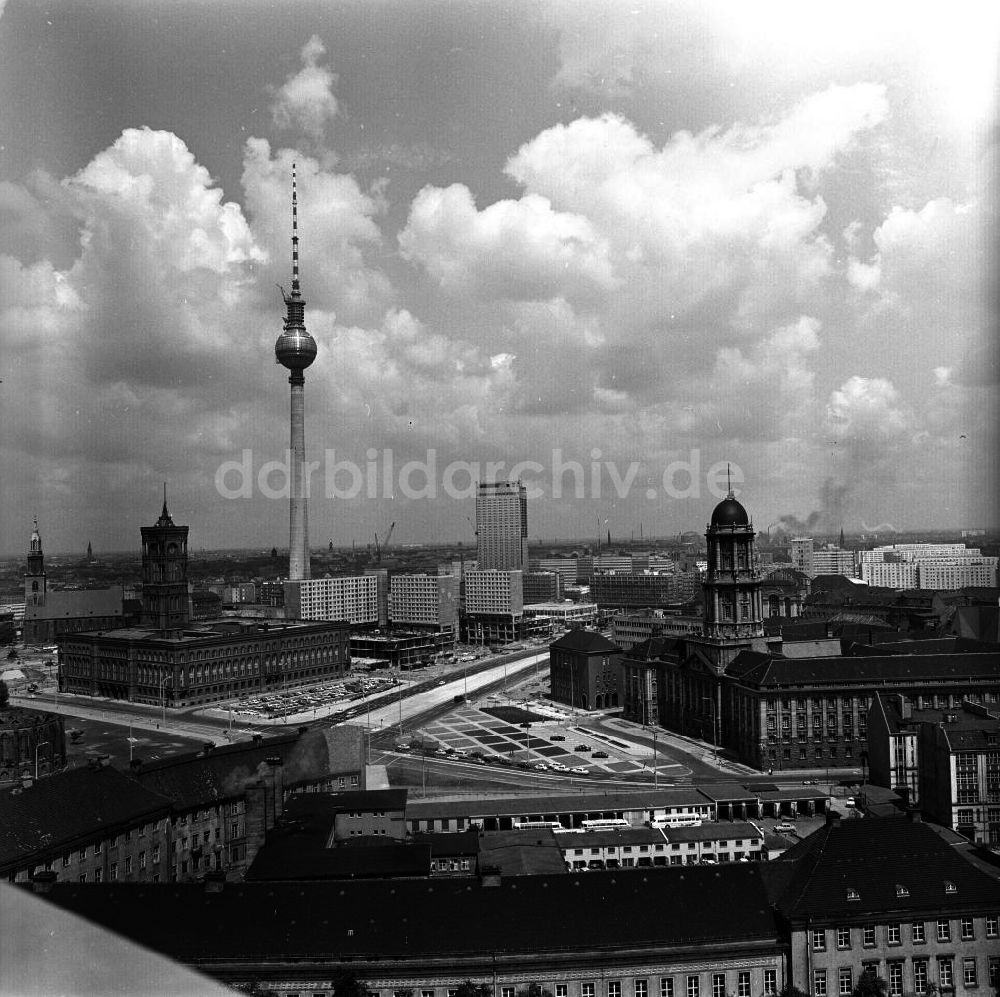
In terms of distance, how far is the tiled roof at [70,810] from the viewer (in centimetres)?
1873

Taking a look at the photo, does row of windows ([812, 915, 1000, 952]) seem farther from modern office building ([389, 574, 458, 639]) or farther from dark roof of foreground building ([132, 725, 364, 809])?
modern office building ([389, 574, 458, 639])

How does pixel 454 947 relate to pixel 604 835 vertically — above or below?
above

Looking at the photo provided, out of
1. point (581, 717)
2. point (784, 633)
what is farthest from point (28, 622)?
point (784, 633)

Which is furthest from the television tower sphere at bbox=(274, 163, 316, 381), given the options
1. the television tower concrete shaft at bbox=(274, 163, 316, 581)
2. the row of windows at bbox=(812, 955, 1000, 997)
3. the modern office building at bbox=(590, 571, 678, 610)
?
the row of windows at bbox=(812, 955, 1000, 997)

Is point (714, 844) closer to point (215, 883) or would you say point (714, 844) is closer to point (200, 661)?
point (215, 883)

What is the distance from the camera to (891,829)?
16.5 m

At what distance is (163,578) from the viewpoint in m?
62.1

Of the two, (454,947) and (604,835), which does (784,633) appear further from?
(454,947)

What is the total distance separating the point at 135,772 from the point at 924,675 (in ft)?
94.3

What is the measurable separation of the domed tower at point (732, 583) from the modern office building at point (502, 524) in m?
113

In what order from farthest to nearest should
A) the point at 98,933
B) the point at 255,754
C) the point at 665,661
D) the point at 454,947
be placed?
the point at 665,661
the point at 255,754
the point at 454,947
the point at 98,933

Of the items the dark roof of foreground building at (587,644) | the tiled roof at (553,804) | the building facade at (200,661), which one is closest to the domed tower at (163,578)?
the building facade at (200,661)

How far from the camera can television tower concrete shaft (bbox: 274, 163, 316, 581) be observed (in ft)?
279

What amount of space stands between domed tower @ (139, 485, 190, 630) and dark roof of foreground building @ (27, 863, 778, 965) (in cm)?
4902
